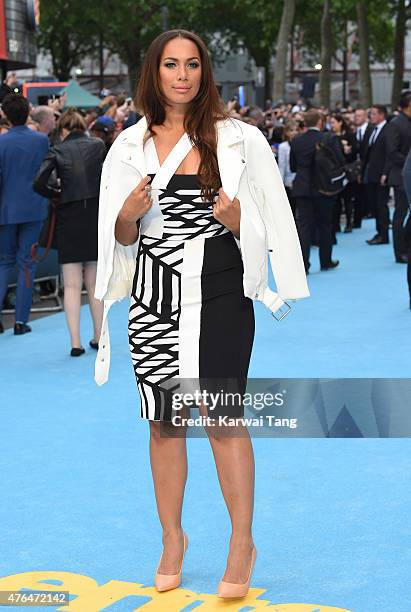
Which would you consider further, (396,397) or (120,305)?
(120,305)

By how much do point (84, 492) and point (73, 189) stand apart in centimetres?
442

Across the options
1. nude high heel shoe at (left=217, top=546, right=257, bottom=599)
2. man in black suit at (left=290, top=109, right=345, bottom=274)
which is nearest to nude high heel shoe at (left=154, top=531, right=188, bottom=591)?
nude high heel shoe at (left=217, top=546, right=257, bottom=599)

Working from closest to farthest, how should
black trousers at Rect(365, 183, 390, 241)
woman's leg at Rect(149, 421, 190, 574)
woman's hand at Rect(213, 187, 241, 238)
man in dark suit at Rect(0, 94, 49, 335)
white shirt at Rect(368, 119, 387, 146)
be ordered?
1. woman's hand at Rect(213, 187, 241, 238)
2. woman's leg at Rect(149, 421, 190, 574)
3. man in dark suit at Rect(0, 94, 49, 335)
4. black trousers at Rect(365, 183, 390, 241)
5. white shirt at Rect(368, 119, 387, 146)

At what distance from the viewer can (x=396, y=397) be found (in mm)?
8609

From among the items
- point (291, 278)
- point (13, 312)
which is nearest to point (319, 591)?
point (291, 278)

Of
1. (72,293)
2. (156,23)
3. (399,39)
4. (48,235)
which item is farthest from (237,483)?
(156,23)

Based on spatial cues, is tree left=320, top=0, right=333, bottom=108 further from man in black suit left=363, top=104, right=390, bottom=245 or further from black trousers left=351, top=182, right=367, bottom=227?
man in black suit left=363, top=104, right=390, bottom=245

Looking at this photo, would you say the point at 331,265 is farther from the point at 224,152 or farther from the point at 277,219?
the point at 224,152

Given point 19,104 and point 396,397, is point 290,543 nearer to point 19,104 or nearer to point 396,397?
point 396,397

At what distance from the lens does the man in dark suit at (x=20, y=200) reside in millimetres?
11312

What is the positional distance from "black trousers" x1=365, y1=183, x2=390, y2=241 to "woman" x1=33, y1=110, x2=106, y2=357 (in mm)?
8420

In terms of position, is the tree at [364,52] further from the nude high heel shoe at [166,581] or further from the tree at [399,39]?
the nude high heel shoe at [166,581]

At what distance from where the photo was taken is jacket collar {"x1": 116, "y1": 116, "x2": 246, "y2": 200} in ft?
14.7

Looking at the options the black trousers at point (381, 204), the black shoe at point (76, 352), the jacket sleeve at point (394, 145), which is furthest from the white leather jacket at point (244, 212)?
the black trousers at point (381, 204)
